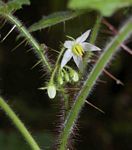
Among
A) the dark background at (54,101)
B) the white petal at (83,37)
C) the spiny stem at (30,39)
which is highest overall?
the spiny stem at (30,39)

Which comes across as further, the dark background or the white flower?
the dark background

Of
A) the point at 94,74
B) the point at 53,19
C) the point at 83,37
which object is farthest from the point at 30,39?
the point at 94,74

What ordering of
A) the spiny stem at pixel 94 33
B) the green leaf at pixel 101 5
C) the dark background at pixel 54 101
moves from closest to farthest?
1. the green leaf at pixel 101 5
2. the spiny stem at pixel 94 33
3. the dark background at pixel 54 101

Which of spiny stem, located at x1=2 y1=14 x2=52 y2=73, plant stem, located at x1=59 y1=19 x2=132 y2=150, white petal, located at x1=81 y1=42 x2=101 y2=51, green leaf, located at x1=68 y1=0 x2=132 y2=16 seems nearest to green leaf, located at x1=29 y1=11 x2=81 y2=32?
spiny stem, located at x1=2 y1=14 x2=52 y2=73


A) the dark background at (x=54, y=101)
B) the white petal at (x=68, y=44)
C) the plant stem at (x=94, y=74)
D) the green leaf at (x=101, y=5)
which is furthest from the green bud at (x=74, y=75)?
the dark background at (x=54, y=101)

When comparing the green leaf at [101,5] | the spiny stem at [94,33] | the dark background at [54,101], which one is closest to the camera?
the green leaf at [101,5]

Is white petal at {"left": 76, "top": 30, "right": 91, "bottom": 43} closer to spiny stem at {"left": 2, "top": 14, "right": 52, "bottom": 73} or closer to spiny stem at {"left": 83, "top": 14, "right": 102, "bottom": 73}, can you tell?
spiny stem at {"left": 83, "top": 14, "right": 102, "bottom": 73}

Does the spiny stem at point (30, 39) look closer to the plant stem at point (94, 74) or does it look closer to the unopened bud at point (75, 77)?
the unopened bud at point (75, 77)

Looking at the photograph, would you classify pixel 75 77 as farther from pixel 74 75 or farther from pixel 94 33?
pixel 94 33

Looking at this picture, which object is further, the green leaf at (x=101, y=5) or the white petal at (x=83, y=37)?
the white petal at (x=83, y=37)
